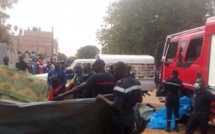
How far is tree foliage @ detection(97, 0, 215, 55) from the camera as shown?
24.0 m

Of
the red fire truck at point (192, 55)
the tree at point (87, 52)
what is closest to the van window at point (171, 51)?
the red fire truck at point (192, 55)

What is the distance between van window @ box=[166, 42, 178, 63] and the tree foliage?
1243cm

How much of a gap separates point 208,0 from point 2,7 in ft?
50.7

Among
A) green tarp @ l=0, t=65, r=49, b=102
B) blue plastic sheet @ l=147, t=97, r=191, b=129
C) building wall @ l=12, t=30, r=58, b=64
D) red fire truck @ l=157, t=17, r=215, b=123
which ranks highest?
building wall @ l=12, t=30, r=58, b=64

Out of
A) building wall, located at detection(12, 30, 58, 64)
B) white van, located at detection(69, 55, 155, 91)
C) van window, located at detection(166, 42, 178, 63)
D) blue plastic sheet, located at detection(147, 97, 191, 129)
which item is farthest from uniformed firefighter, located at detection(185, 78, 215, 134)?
building wall, located at detection(12, 30, 58, 64)

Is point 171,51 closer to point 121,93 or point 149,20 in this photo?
point 121,93

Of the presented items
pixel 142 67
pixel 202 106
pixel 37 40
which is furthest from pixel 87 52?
pixel 202 106

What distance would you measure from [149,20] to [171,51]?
14.8 metres

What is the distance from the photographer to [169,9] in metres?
25.2

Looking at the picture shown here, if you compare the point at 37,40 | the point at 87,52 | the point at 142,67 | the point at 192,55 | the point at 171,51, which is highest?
the point at 37,40

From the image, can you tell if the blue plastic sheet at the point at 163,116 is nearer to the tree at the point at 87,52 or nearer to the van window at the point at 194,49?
the van window at the point at 194,49

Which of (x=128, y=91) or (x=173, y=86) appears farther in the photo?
(x=173, y=86)

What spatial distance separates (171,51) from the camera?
1181 cm

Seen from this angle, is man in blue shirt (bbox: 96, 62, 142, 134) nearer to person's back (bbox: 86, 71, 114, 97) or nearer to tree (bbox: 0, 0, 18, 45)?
person's back (bbox: 86, 71, 114, 97)
